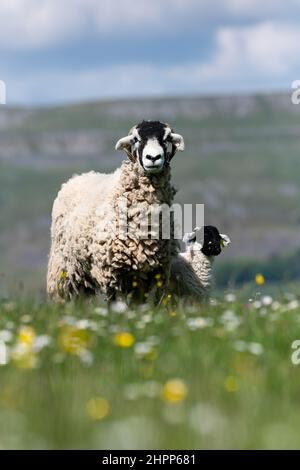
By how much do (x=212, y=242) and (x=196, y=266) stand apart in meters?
0.42

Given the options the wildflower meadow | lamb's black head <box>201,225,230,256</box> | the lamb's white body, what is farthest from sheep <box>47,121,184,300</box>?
the wildflower meadow

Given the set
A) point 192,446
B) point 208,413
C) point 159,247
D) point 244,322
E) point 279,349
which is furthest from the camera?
point 159,247

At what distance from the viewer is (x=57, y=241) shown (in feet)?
41.2

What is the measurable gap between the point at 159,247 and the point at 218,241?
114 inches

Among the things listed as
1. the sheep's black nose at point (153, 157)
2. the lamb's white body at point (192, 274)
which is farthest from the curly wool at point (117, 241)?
the lamb's white body at point (192, 274)

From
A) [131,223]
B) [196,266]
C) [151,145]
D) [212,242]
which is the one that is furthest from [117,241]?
[212,242]

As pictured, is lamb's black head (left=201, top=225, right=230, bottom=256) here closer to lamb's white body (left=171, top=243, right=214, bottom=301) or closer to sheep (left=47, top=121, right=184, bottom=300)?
lamb's white body (left=171, top=243, right=214, bottom=301)

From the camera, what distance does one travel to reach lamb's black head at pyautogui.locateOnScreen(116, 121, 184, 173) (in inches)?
403

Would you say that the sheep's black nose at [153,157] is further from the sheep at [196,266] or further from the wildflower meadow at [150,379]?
the wildflower meadow at [150,379]

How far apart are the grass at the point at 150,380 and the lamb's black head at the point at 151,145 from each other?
2.99m

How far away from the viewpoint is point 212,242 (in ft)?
43.3

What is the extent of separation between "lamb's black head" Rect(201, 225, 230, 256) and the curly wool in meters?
2.00
